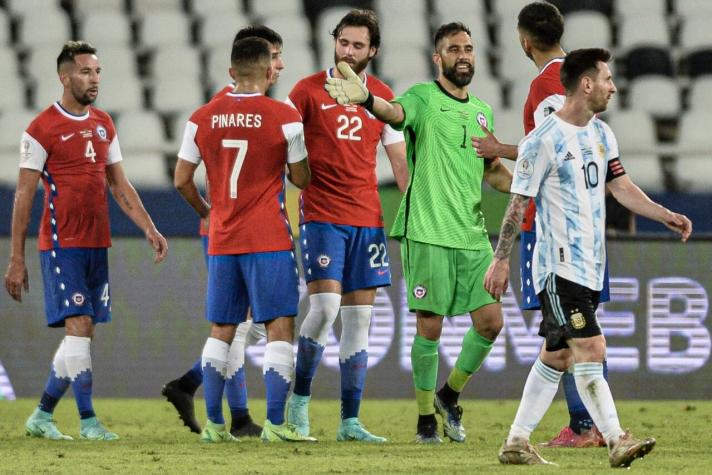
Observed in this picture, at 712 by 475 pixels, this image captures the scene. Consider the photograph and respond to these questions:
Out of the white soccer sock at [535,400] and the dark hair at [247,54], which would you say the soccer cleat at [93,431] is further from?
the white soccer sock at [535,400]

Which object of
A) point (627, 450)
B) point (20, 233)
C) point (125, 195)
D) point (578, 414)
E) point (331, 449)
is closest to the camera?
point (627, 450)

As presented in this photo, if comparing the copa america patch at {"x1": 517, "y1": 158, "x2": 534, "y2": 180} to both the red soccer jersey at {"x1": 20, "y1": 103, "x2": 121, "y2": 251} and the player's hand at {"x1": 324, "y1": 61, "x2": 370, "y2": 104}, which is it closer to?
the player's hand at {"x1": 324, "y1": 61, "x2": 370, "y2": 104}

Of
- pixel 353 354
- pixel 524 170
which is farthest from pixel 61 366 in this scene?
pixel 524 170

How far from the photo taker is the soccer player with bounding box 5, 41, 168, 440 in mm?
8859

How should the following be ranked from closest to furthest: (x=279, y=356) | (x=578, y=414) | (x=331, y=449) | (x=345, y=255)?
1. (x=331, y=449)
2. (x=279, y=356)
3. (x=578, y=414)
4. (x=345, y=255)

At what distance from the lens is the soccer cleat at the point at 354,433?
27.4 feet

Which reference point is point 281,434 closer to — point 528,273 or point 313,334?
point 313,334

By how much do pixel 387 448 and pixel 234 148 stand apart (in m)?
1.77

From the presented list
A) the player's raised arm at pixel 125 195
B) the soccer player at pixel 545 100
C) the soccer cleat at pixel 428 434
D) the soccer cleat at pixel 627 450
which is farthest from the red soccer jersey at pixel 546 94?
the player's raised arm at pixel 125 195

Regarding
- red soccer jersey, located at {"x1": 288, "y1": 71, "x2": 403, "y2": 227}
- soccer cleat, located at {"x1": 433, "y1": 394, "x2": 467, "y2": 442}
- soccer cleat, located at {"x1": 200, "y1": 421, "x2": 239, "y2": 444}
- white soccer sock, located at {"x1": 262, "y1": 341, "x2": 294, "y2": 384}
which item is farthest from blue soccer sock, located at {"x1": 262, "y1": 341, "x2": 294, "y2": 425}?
soccer cleat, located at {"x1": 433, "y1": 394, "x2": 467, "y2": 442}

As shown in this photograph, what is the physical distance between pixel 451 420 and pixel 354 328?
2.49ft

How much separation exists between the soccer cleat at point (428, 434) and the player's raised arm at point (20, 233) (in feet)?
8.11

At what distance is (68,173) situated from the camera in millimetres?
8914

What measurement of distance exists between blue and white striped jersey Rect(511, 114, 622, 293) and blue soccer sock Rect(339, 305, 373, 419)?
1.93 meters
